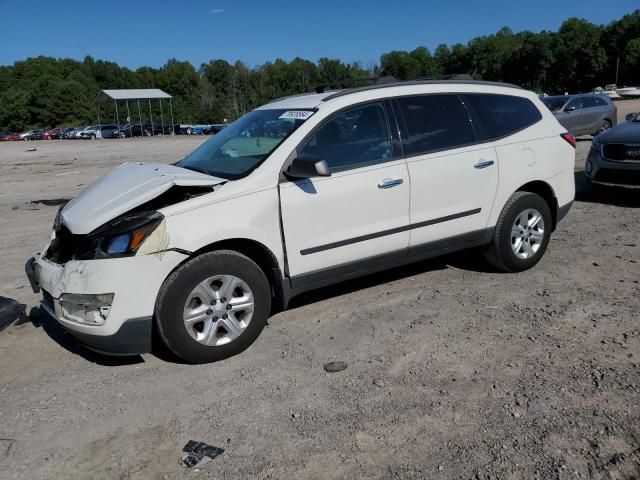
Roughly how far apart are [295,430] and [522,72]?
430 ft

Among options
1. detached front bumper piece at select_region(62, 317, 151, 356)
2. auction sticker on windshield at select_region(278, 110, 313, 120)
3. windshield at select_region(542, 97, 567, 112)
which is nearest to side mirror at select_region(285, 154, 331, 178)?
auction sticker on windshield at select_region(278, 110, 313, 120)

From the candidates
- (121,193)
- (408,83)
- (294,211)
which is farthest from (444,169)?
(121,193)

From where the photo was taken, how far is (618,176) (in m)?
8.57

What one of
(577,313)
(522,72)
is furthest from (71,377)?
(522,72)

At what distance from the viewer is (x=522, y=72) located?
122 metres

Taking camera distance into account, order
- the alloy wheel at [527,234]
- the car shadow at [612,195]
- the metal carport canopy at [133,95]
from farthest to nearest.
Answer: the metal carport canopy at [133,95] → the car shadow at [612,195] → the alloy wheel at [527,234]

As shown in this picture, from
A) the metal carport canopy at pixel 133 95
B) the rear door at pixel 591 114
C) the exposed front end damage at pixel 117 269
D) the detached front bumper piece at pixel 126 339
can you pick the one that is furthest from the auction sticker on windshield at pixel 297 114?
the metal carport canopy at pixel 133 95

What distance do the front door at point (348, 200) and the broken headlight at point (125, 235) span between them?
93 centimetres

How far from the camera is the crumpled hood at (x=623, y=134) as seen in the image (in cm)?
845

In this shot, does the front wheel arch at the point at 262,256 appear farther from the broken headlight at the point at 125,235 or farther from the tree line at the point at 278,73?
the tree line at the point at 278,73

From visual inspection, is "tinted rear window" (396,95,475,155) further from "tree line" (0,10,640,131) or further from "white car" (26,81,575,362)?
"tree line" (0,10,640,131)

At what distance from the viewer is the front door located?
4.20m

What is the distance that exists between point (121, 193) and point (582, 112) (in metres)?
17.4

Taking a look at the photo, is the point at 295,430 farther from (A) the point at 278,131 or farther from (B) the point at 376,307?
(A) the point at 278,131
